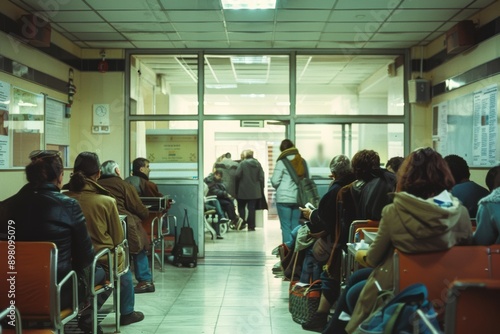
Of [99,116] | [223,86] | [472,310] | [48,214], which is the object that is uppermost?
[223,86]

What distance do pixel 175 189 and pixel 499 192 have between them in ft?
15.9

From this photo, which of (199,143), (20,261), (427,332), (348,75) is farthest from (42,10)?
(427,332)

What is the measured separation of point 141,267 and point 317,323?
1.97 meters

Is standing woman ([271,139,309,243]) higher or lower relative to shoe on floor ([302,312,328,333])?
higher

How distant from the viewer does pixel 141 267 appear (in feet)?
17.4

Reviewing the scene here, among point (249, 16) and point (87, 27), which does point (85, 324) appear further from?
point (87, 27)

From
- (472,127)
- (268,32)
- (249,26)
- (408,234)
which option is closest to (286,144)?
(268,32)

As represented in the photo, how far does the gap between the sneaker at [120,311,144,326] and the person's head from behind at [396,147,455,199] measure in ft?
8.36

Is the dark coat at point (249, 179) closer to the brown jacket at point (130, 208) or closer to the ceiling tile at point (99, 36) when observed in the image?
the ceiling tile at point (99, 36)

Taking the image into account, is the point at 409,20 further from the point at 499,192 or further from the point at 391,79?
the point at 499,192

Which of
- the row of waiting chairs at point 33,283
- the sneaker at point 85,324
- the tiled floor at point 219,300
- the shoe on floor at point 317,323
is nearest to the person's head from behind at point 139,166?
the tiled floor at point 219,300

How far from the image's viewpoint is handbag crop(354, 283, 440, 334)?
6.79ft

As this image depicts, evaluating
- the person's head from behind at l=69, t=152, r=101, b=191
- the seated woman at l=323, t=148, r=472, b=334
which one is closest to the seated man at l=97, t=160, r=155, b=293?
the person's head from behind at l=69, t=152, r=101, b=191

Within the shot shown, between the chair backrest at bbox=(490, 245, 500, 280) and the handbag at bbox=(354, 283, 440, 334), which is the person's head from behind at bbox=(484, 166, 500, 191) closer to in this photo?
Answer: the chair backrest at bbox=(490, 245, 500, 280)
